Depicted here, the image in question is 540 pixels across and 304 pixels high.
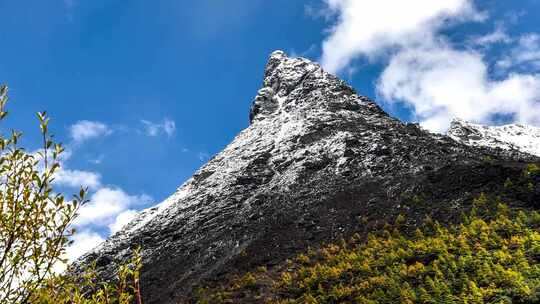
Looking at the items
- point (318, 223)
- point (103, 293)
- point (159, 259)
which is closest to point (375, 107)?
point (318, 223)

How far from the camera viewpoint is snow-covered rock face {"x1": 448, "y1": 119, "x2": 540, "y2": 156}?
6562 centimetres

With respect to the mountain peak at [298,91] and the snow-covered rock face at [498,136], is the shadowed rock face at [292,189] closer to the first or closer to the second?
the mountain peak at [298,91]

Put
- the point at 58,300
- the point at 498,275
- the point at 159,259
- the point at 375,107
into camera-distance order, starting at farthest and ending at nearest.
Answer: the point at 375,107, the point at 159,259, the point at 498,275, the point at 58,300

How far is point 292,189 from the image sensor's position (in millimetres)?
43375

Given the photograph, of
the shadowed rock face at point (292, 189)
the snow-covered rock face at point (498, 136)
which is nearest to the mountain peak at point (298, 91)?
the shadowed rock face at point (292, 189)

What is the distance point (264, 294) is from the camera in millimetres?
26484

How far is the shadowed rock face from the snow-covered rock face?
15.8 meters

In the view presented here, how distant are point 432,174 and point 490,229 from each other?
41.1 feet

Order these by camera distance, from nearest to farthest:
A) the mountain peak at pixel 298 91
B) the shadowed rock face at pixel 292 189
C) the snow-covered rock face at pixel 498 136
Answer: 1. the shadowed rock face at pixel 292 189
2. the mountain peak at pixel 298 91
3. the snow-covered rock face at pixel 498 136

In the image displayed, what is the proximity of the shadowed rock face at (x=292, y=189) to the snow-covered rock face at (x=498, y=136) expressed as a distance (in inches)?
622

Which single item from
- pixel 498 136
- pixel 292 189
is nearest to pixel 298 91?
pixel 292 189

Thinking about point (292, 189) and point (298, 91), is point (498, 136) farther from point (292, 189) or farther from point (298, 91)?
point (292, 189)

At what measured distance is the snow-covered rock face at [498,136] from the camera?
6562 cm

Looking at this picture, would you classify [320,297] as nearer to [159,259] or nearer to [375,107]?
[159,259]
